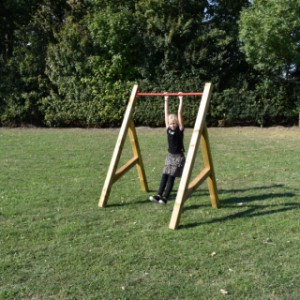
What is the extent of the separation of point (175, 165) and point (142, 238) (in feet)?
5.90

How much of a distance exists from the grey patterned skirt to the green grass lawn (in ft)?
1.63

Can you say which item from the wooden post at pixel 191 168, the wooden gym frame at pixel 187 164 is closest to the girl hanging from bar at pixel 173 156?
the wooden gym frame at pixel 187 164

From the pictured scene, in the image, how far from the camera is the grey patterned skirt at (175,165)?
21.7 feet

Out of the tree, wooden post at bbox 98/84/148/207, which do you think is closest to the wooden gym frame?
wooden post at bbox 98/84/148/207

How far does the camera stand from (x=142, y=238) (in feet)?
16.7

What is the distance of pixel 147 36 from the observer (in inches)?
773

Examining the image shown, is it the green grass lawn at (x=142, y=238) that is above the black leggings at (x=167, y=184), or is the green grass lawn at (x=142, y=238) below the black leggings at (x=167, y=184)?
below

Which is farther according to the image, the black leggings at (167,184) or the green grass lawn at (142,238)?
the black leggings at (167,184)

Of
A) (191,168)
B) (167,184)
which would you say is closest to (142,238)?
(191,168)

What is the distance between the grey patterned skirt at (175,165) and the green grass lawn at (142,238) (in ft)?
1.63

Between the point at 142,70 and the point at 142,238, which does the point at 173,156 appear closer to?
the point at 142,238

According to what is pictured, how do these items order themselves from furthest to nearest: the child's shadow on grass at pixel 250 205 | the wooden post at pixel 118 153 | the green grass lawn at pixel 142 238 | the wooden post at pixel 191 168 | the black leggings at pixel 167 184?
1. the black leggings at pixel 167 184
2. the wooden post at pixel 118 153
3. the child's shadow on grass at pixel 250 205
4. the wooden post at pixel 191 168
5. the green grass lawn at pixel 142 238

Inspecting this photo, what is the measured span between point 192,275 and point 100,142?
11.0m

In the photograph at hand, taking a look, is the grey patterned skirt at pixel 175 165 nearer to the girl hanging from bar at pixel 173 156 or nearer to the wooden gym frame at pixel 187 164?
the girl hanging from bar at pixel 173 156
